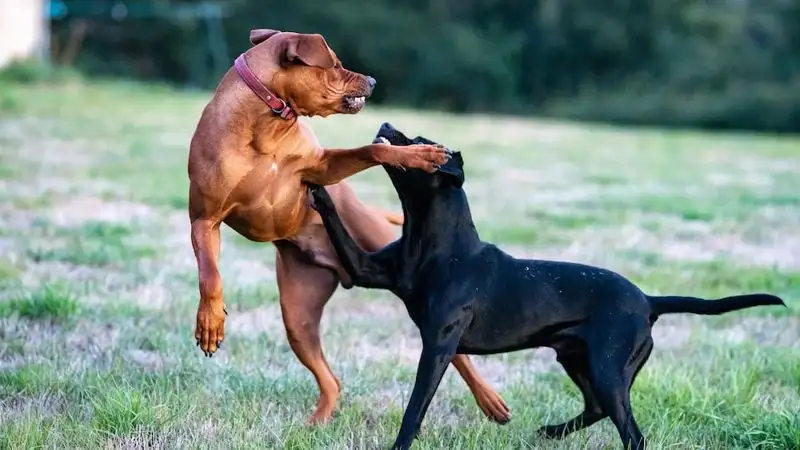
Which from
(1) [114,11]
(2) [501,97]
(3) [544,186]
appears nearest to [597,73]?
(2) [501,97]

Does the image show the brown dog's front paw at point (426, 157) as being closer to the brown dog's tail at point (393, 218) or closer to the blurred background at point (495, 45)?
the brown dog's tail at point (393, 218)

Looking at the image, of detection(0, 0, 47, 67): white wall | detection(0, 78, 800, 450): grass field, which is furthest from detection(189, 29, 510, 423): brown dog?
detection(0, 0, 47, 67): white wall

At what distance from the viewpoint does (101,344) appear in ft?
14.8

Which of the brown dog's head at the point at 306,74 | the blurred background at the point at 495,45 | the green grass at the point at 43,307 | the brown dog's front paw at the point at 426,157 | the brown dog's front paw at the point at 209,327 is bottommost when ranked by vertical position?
the blurred background at the point at 495,45

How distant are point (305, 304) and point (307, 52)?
3.19ft

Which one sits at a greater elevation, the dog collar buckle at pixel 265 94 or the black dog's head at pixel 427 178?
the dog collar buckle at pixel 265 94

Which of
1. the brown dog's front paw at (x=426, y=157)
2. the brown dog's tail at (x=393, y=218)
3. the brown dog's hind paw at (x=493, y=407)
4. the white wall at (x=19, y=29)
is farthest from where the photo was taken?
the white wall at (x=19, y=29)

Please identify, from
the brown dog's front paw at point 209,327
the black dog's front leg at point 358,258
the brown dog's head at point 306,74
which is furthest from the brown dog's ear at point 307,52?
the brown dog's front paw at point 209,327

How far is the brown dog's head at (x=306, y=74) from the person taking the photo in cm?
336

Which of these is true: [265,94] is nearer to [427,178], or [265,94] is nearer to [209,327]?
[427,178]

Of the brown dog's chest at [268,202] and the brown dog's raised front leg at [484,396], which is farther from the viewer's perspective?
the brown dog's raised front leg at [484,396]

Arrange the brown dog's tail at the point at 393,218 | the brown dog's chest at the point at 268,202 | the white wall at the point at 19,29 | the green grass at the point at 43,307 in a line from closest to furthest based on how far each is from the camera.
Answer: the brown dog's chest at the point at 268,202 → the brown dog's tail at the point at 393,218 → the green grass at the point at 43,307 → the white wall at the point at 19,29

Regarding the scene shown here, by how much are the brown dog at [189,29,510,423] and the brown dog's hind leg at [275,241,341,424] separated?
6.2 inches

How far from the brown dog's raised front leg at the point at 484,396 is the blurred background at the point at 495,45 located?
29.1 metres
